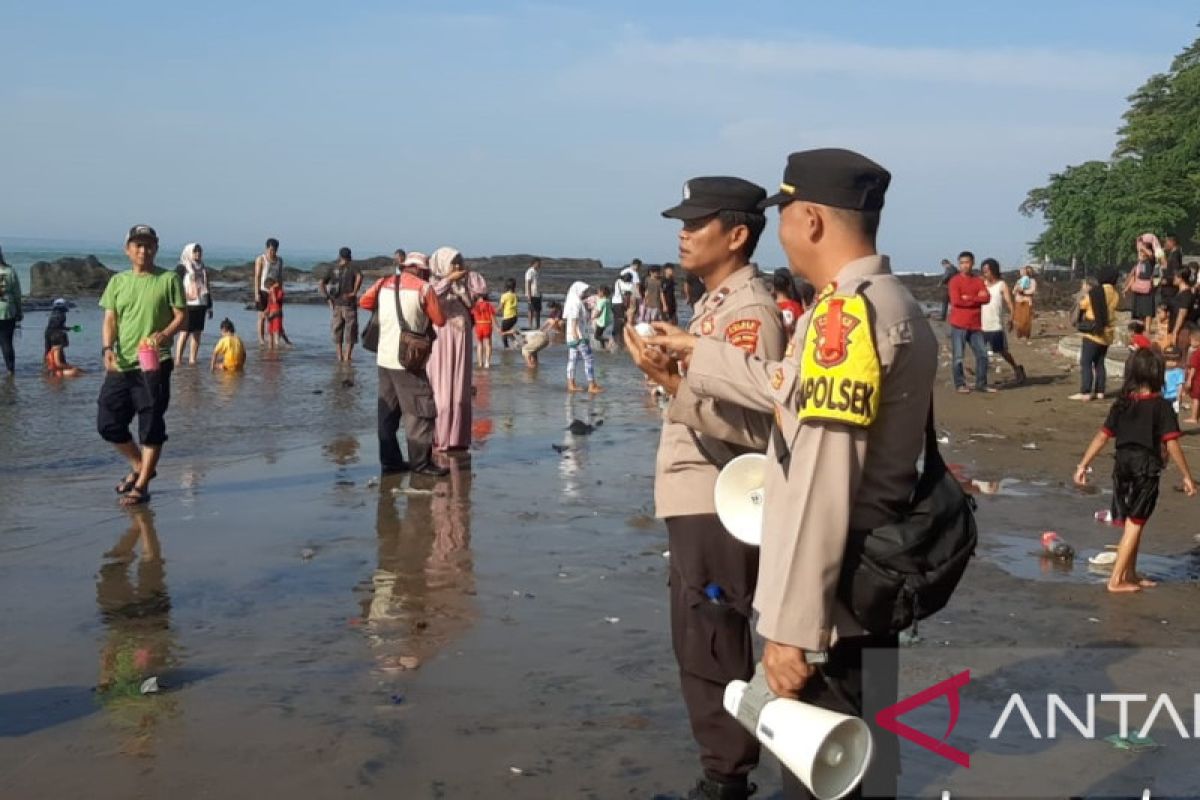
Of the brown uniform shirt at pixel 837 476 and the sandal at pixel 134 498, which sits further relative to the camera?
the sandal at pixel 134 498

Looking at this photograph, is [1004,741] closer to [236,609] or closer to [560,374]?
[236,609]

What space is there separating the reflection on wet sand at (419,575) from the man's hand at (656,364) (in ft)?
9.03

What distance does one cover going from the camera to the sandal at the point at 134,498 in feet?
32.0

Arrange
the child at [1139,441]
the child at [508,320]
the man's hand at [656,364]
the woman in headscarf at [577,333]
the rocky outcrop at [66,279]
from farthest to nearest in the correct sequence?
the rocky outcrop at [66,279]
the child at [508,320]
the woman in headscarf at [577,333]
the child at [1139,441]
the man's hand at [656,364]

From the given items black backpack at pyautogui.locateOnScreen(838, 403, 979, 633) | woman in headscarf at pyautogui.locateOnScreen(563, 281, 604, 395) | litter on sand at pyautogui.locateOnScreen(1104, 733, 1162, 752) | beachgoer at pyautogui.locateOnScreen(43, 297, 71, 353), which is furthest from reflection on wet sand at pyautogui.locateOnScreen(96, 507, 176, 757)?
beachgoer at pyautogui.locateOnScreen(43, 297, 71, 353)

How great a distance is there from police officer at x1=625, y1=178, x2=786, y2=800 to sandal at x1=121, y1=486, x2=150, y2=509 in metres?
6.56

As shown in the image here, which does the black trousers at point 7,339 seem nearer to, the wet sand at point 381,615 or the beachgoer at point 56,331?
the beachgoer at point 56,331

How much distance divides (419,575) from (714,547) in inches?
159

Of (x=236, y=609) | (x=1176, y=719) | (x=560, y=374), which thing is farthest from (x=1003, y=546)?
(x=560, y=374)

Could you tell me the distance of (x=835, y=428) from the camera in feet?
9.65

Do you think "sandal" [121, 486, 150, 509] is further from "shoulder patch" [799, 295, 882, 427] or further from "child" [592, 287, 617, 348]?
"child" [592, 287, 617, 348]

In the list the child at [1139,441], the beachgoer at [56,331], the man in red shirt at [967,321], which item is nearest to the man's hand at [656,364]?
the child at [1139,441]

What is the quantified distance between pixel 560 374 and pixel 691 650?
1812 cm

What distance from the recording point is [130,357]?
9492 millimetres
